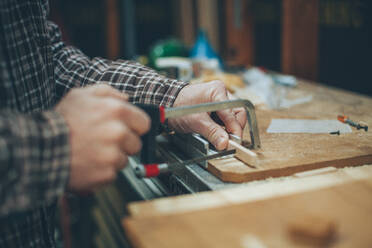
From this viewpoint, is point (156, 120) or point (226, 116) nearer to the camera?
point (156, 120)

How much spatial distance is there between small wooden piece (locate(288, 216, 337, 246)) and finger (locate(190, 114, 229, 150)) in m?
0.52

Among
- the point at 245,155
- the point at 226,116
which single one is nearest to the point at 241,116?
the point at 226,116

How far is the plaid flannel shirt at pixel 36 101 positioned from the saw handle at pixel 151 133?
239 mm

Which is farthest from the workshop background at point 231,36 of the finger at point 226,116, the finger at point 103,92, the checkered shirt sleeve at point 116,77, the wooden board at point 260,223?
the wooden board at point 260,223

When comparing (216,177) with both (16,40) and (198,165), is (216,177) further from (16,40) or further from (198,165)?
(16,40)

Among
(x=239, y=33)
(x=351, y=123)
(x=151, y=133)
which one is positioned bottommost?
(x=351, y=123)

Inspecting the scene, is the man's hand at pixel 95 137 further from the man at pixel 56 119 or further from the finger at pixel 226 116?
the finger at pixel 226 116

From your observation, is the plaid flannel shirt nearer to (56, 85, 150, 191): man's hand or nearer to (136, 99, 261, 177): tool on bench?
(56, 85, 150, 191): man's hand

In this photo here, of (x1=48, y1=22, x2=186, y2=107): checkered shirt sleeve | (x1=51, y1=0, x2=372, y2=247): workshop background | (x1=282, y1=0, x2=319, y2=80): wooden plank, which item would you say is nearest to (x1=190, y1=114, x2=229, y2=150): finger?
(x1=48, y1=22, x2=186, y2=107): checkered shirt sleeve

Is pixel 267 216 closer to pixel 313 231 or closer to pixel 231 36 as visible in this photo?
pixel 313 231

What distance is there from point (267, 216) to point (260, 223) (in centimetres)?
3

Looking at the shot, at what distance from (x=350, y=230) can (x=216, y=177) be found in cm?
45

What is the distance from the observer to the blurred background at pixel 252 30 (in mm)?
2018

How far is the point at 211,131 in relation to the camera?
1.14 meters
